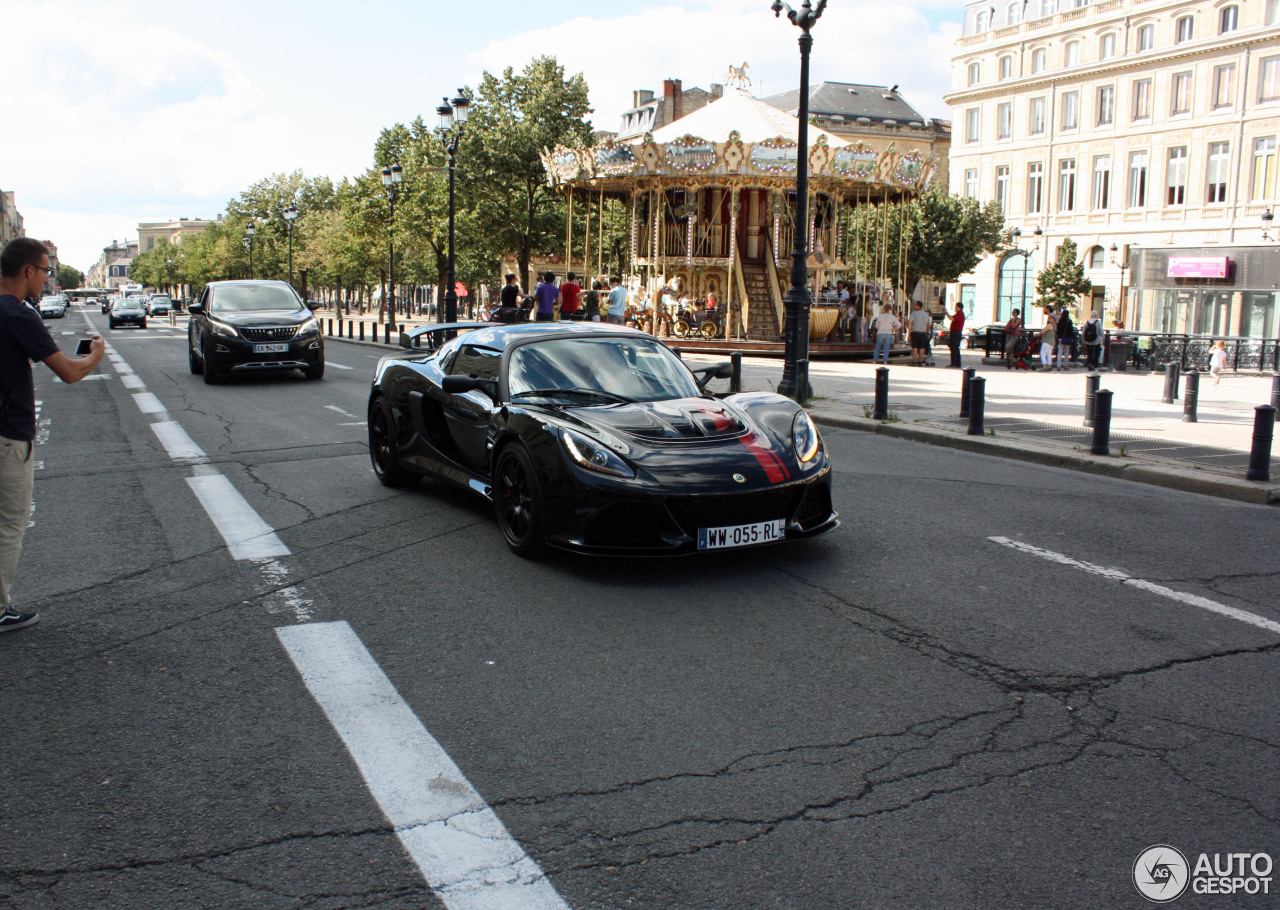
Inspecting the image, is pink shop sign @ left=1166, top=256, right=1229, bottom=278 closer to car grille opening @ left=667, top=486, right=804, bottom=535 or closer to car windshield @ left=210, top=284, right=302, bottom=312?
car windshield @ left=210, top=284, right=302, bottom=312

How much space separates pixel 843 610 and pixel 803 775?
1.90 meters

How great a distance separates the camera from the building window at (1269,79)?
44625 millimetres

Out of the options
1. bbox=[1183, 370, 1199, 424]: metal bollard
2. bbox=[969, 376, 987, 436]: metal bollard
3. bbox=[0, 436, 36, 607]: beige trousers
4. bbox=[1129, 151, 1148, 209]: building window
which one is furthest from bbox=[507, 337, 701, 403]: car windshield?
bbox=[1129, 151, 1148, 209]: building window

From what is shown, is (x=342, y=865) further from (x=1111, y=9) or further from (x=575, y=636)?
(x=1111, y=9)

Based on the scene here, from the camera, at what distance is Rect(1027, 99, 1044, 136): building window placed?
182 ft

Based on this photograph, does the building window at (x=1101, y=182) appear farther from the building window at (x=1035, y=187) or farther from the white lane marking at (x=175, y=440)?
the white lane marking at (x=175, y=440)

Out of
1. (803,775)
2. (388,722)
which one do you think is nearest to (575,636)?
(388,722)

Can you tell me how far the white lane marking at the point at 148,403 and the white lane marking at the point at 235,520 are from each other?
597 cm

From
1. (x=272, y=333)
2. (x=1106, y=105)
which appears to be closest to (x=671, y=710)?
(x=272, y=333)

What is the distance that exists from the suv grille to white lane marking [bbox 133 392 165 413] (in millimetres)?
1789

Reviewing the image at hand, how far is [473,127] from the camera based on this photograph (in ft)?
141

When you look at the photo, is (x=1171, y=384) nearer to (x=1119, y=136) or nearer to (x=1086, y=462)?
(x=1086, y=462)

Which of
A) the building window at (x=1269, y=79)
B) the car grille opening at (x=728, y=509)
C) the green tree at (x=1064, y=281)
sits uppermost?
the building window at (x=1269, y=79)

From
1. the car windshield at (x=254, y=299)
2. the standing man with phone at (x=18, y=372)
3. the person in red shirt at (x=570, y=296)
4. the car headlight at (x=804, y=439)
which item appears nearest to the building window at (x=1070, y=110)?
the person in red shirt at (x=570, y=296)
